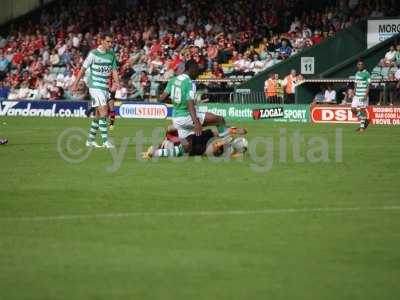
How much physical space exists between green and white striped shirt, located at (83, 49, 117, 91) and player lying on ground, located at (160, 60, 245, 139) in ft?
11.6

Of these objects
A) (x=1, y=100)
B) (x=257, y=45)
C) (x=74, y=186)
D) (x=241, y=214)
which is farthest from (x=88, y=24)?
(x=241, y=214)

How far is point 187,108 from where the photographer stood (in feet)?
64.0

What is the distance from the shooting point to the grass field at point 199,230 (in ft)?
27.8

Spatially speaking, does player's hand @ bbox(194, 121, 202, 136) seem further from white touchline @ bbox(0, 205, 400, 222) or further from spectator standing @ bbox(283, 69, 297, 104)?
spectator standing @ bbox(283, 69, 297, 104)

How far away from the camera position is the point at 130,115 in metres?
39.8

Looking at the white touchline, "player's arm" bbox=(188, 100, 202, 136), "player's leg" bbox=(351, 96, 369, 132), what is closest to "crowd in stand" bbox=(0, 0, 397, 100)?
"player's leg" bbox=(351, 96, 369, 132)

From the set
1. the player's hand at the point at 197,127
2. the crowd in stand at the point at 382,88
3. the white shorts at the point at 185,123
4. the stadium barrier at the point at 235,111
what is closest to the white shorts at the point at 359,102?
the stadium barrier at the point at 235,111

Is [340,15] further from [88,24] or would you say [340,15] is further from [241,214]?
[241,214]

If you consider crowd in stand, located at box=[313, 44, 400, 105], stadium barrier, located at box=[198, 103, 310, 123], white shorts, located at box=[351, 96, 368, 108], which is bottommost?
stadium barrier, located at box=[198, 103, 310, 123]

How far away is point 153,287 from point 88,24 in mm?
39723

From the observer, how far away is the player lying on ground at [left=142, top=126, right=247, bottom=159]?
1978cm

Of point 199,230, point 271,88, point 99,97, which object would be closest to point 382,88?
point 271,88

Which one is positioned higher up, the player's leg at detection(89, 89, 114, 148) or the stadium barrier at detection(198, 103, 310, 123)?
the player's leg at detection(89, 89, 114, 148)

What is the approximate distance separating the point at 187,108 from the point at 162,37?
930 inches
